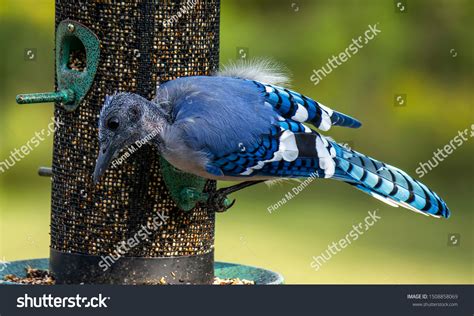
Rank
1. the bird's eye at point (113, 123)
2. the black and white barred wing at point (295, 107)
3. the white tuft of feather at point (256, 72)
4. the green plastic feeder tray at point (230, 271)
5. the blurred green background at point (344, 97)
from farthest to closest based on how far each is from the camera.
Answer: the blurred green background at point (344, 97) < the green plastic feeder tray at point (230, 271) < the white tuft of feather at point (256, 72) < the black and white barred wing at point (295, 107) < the bird's eye at point (113, 123)

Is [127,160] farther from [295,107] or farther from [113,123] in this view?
[295,107]

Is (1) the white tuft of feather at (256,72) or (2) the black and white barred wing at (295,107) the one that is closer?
(2) the black and white barred wing at (295,107)

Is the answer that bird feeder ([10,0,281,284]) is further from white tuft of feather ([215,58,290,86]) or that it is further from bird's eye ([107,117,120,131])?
bird's eye ([107,117,120,131])

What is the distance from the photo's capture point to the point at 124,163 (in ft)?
26.2

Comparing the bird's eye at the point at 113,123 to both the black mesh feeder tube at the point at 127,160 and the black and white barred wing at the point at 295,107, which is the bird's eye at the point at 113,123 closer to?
the black mesh feeder tube at the point at 127,160

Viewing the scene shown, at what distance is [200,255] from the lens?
8234 millimetres

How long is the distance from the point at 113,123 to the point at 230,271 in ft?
5.55

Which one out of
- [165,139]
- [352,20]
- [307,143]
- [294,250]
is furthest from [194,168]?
[352,20]

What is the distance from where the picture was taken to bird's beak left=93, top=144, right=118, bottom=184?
759 centimetres

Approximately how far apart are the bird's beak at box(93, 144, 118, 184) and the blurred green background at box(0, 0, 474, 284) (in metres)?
7.89

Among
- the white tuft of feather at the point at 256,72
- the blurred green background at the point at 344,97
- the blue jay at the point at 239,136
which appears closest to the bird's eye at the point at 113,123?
the blue jay at the point at 239,136

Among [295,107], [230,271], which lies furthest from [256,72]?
[230,271]

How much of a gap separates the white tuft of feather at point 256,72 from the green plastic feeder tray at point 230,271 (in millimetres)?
1304

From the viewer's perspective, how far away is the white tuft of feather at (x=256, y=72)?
8156 mm
